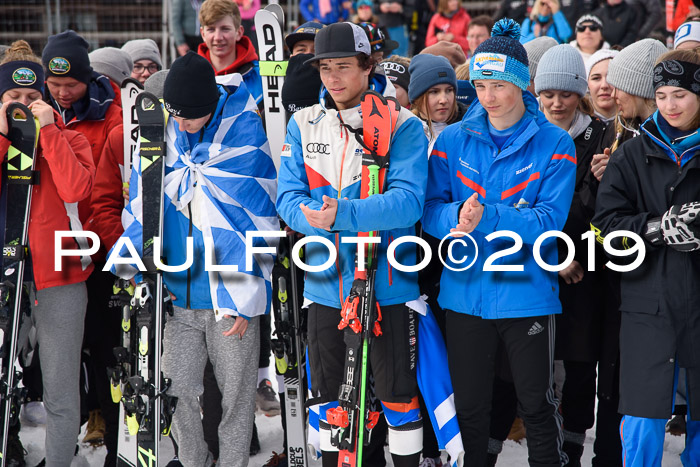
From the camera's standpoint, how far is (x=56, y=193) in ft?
11.7

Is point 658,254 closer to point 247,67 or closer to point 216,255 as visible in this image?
point 216,255

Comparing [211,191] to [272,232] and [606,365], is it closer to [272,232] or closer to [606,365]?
[272,232]

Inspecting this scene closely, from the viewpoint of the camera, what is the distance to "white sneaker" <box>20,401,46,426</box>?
4512mm

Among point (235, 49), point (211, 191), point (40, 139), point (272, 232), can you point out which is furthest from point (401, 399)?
point (235, 49)

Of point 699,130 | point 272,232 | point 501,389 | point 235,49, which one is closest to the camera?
point 699,130

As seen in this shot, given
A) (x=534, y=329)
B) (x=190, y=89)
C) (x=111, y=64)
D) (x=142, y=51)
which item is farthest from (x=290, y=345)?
(x=142, y=51)

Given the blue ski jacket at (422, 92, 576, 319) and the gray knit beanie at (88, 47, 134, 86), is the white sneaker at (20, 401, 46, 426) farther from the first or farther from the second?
the blue ski jacket at (422, 92, 576, 319)

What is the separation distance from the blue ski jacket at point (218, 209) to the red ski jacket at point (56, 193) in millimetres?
272

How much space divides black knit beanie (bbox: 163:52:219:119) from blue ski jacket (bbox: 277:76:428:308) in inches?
15.6

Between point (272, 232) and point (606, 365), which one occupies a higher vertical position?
point (272, 232)

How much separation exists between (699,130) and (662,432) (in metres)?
1.24

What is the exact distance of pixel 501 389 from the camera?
3684 mm

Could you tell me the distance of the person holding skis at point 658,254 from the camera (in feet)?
9.71

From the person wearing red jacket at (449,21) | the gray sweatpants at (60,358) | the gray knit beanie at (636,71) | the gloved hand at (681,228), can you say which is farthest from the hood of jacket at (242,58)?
the person wearing red jacket at (449,21)
